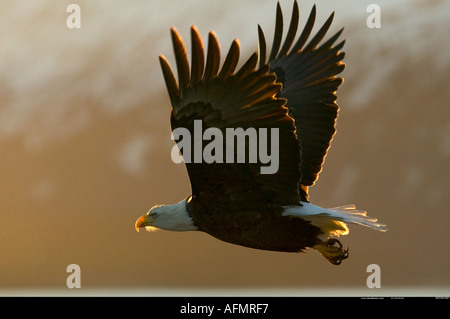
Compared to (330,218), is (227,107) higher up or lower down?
higher up

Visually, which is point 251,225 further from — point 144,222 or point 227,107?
point 227,107

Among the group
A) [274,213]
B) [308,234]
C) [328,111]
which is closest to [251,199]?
[274,213]

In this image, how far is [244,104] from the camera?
4109 mm

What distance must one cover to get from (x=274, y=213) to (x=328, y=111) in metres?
0.88

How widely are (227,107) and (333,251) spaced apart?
1575 mm

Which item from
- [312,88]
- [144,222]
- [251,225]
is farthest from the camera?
[312,88]

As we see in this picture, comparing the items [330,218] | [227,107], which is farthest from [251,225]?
[227,107]

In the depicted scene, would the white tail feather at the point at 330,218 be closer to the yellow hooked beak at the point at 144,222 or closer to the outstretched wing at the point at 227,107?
the outstretched wing at the point at 227,107

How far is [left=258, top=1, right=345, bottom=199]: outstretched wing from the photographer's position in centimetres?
510

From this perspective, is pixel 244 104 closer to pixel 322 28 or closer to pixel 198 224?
pixel 198 224

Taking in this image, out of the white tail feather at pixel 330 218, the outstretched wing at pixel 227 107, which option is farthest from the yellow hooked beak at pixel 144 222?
the white tail feather at pixel 330 218

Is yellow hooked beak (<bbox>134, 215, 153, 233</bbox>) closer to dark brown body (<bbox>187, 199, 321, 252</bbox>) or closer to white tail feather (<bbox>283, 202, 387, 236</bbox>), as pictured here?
dark brown body (<bbox>187, 199, 321, 252</bbox>)

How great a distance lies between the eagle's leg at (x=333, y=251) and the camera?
5176 millimetres

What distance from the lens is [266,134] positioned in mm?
4188
